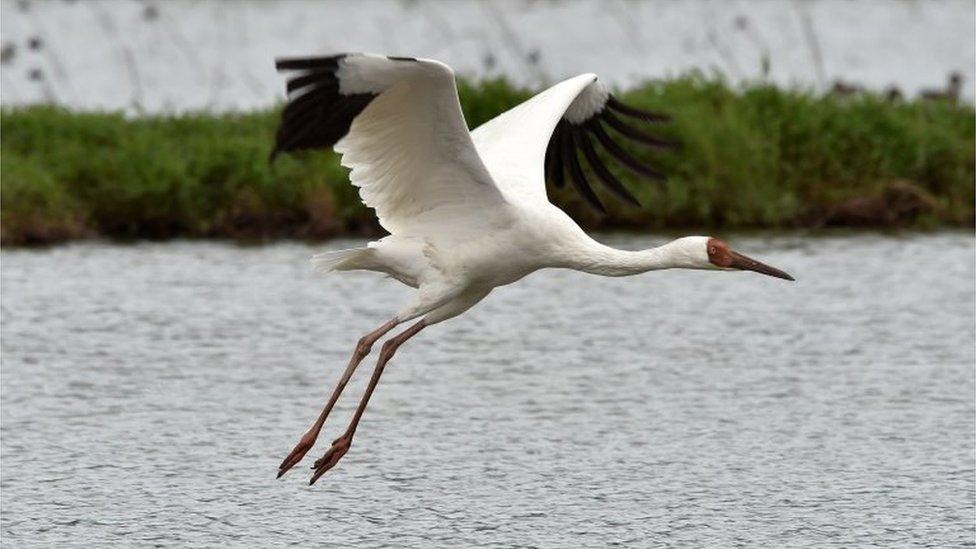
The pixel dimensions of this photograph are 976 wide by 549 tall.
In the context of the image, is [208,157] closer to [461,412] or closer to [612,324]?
[612,324]

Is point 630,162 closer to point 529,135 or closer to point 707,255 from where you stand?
point 529,135

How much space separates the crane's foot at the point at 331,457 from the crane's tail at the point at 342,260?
2.24ft

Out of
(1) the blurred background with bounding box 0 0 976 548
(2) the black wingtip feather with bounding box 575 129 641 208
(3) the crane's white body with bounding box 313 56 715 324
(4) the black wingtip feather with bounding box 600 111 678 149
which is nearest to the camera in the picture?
(3) the crane's white body with bounding box 313 56 715 324

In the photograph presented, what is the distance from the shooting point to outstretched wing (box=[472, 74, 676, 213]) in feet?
27.1

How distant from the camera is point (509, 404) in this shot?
9859 millimetres

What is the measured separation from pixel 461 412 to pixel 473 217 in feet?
6.54

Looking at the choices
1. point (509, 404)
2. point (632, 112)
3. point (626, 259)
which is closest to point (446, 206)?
point (626, 259)

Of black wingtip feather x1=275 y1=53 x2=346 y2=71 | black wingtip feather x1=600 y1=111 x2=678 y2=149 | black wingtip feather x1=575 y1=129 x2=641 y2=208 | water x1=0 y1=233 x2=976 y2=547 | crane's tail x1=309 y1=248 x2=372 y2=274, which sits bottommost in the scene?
water x1=0 y1=233 x2=976 y2=547

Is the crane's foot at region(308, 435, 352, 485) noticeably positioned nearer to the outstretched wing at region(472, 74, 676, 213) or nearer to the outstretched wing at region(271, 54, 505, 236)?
the outstretched wing at region(271, 54, 505, 236)

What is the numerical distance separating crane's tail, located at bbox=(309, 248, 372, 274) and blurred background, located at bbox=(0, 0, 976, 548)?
0.90m

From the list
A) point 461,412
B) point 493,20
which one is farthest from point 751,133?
point 493,20

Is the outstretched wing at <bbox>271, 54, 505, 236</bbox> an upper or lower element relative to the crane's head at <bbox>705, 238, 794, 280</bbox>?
upper

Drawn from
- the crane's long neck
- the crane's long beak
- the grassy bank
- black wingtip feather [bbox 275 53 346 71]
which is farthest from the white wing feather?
the grassy bank

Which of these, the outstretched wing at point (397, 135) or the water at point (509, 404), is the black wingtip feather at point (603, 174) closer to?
the outstretched wing at point (397, 135)
